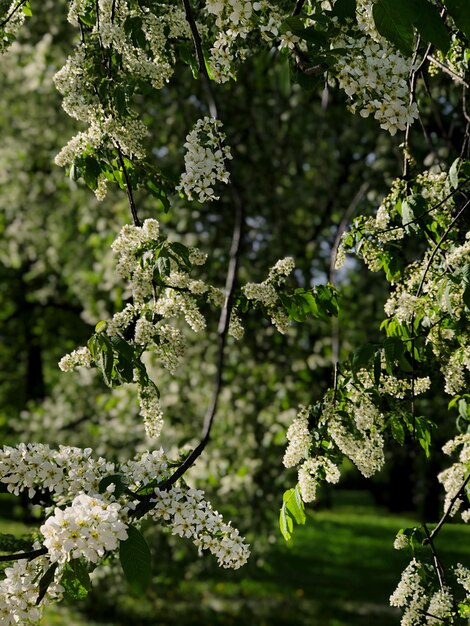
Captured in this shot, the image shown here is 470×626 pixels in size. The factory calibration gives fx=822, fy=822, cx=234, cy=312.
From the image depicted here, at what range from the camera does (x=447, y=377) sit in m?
2.41

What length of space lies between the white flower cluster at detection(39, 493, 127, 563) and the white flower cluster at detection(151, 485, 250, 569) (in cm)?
21

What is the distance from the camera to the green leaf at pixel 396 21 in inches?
57.1

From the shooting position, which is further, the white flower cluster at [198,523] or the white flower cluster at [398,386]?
the white flower cluster at [398,386]

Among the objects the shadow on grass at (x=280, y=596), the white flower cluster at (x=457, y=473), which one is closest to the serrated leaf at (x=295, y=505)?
the white flower cluster at (x=457, y=473)

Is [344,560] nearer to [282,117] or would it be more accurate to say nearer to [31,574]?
[282,117]

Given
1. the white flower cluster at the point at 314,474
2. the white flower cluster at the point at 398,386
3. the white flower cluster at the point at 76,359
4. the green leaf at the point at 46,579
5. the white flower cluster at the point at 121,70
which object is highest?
the white flower cluster at the point at 121,70

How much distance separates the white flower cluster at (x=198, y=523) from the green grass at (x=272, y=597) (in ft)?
13.0

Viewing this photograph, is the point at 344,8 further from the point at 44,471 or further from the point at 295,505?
the point at 295,505

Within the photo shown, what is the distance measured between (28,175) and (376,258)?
23.2 ft

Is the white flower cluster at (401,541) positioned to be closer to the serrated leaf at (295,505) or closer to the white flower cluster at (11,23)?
the serrated leaf at (295,505)

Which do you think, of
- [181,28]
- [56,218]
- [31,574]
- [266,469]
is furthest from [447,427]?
[31,574]

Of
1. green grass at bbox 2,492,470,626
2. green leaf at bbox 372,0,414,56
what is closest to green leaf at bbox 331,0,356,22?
green leaf at bbox 372,0,414,56

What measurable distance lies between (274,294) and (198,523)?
31.0 inches

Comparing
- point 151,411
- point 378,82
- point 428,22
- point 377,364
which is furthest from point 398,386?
point 428,22
